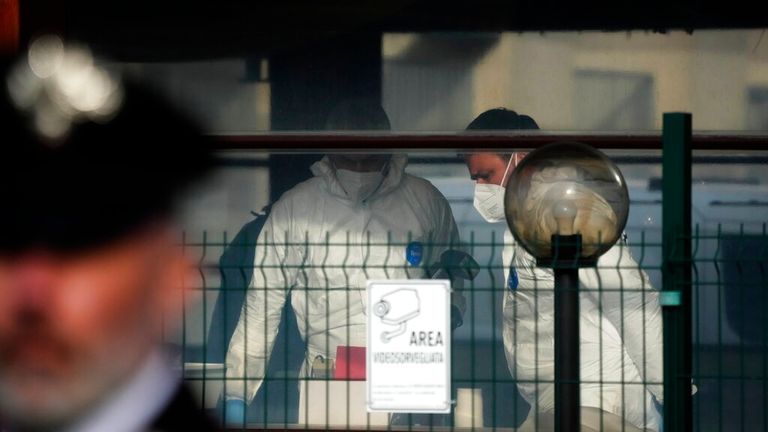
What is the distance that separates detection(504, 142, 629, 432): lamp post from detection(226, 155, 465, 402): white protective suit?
99cm

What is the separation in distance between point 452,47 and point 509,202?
166 centimetres

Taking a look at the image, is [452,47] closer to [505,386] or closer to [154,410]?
[505,386]

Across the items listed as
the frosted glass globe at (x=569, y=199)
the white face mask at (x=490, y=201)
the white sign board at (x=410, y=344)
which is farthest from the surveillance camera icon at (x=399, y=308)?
the white face mask at (x=490, y=201)

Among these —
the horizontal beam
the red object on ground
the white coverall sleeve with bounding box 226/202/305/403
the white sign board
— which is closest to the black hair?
the horizontal beam

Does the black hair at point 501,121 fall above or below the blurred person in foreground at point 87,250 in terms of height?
above

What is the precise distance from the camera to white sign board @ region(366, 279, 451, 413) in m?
4.52

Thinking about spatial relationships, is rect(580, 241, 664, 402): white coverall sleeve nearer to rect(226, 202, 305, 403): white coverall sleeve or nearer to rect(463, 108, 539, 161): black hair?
rect(463, 108, 539, 161): black hair

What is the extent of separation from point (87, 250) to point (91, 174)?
0.09 m

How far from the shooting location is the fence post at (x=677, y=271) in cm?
396

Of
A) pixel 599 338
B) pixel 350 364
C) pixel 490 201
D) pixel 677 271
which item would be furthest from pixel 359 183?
pixel 677 271

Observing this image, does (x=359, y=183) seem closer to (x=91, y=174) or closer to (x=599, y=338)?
(x=599, y=338)

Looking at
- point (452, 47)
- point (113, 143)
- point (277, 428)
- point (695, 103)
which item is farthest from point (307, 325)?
point (113, 143)

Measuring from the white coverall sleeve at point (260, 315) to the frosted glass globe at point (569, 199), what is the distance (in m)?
1.31

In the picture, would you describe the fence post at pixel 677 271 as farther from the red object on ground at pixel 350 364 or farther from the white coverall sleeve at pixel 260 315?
the white coverall sleeve at pixel 260 315
